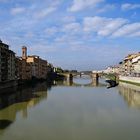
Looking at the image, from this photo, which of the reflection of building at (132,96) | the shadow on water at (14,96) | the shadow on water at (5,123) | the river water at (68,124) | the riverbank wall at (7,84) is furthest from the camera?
the riverbank wall at (7,84)

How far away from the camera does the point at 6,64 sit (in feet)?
175

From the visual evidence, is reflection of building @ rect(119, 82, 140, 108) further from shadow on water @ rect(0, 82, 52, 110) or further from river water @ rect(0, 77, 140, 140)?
shadow on water @ rect(0, 82, 52, 110)

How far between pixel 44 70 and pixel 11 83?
47.4m

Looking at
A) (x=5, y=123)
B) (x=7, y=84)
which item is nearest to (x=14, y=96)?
(x=7, y=84)

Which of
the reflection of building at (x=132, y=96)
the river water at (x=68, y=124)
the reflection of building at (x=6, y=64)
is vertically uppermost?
the reflection of building at (x=6, y=64)

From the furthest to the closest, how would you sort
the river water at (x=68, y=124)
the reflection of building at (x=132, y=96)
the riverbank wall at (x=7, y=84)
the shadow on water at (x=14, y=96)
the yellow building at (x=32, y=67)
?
the yellow building at (x=32, y=67) < the riverbank wall at (x=7, y=84) < the reflection of building at (x=132, y=96) < the shadow on water at (x=14, y=96) < the river water at (x=68, y=124)

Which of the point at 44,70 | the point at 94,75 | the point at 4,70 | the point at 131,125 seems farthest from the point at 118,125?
the point at 44,70

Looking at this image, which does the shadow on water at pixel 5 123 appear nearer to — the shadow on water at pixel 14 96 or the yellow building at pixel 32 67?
the shadow on water at pixel 14 96

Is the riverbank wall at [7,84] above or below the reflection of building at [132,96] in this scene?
above

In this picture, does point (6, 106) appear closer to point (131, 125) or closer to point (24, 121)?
point (24, 121)

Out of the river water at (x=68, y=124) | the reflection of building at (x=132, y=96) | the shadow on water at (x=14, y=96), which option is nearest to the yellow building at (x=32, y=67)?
the shadow on water at (x=14, y=96)

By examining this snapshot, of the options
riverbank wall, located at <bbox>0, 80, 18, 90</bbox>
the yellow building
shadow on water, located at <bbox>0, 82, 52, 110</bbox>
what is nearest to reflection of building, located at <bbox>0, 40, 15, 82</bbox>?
riverbank wall, located at <bbox>0, 80, 18, 90</bbox>

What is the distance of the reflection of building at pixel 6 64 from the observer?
50.8m

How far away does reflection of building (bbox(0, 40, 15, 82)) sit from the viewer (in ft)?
167
